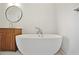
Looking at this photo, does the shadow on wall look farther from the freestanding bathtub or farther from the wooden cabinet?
the wooden cabinet

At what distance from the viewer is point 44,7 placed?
1.05m

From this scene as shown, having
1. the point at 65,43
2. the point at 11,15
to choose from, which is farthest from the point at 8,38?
the point at 65,43

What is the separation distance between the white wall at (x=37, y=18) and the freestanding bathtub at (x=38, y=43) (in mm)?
49

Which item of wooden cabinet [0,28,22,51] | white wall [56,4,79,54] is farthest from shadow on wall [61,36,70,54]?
wooden cabinet [0,28,22,51]

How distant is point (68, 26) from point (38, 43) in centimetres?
26

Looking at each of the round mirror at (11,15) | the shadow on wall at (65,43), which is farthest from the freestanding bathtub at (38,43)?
the round mirror at (11,15)

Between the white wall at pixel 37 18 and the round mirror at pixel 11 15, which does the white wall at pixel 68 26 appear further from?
the round mirror at pixel 11 15

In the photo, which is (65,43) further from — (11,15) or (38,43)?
(11,15)

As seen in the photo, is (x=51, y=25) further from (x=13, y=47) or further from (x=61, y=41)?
(x=13, y=47)

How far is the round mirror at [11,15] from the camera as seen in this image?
1.04 metres

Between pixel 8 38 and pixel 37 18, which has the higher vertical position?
pixel 37 18

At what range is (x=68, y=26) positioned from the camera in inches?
41.4

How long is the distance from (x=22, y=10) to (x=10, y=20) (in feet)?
0.39

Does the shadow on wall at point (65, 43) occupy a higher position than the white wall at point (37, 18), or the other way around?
the white wall at point (37, 18)
